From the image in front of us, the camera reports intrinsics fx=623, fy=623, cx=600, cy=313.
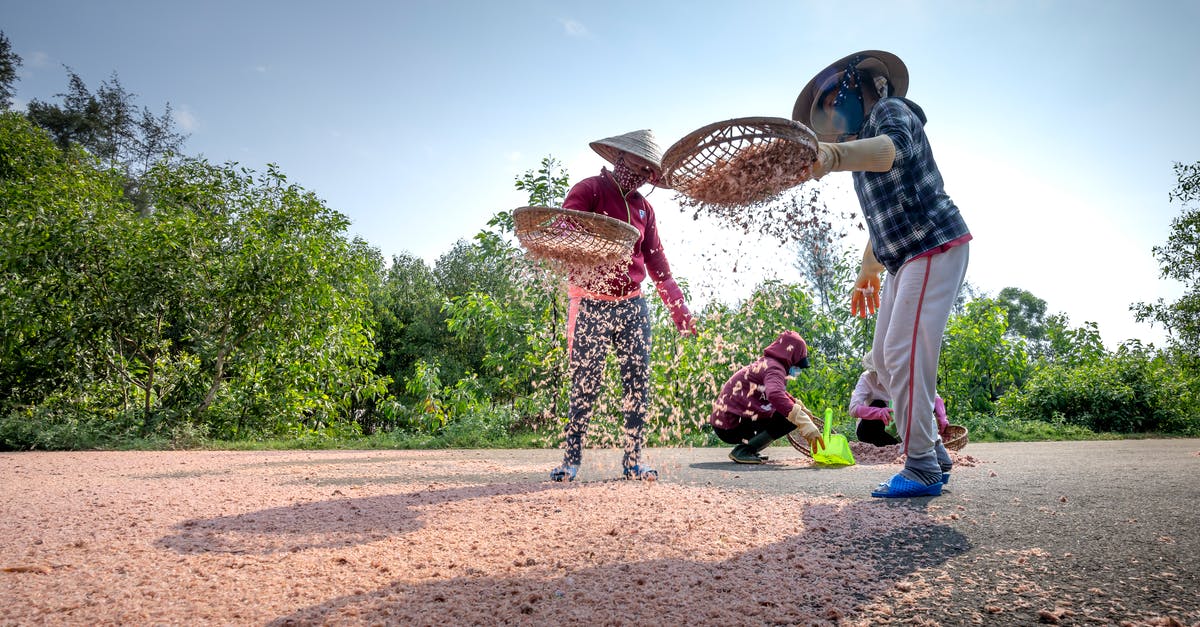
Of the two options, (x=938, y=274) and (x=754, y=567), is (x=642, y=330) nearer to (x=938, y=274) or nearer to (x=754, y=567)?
(x=938, y=274)

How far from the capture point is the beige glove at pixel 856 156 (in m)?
2.35

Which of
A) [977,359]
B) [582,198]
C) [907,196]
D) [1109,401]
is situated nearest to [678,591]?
[907,196]

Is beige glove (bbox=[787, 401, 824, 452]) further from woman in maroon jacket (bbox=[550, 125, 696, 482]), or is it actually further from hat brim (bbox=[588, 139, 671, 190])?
hat brim (bbox=[588, 139, 671, 190])

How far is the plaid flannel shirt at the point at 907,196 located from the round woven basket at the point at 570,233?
114 cm

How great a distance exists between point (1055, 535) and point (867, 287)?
179 cm

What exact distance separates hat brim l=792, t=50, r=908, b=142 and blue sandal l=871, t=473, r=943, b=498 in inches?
66.7

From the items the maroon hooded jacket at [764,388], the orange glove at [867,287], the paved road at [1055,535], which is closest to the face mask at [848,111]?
the orange glove at [867,287]

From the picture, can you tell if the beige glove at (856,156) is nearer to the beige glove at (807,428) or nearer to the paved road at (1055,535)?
the paved road at (1055,535)

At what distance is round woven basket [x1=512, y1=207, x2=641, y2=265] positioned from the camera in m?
2.98

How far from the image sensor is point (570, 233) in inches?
120

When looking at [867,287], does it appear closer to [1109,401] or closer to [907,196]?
[907,196]

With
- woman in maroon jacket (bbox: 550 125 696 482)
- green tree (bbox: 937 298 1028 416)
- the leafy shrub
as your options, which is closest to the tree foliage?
woman in maroon jacket (bbox: 550 125 696 482)

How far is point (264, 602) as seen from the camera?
1613 millimetres

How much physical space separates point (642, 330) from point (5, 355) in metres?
7.49
